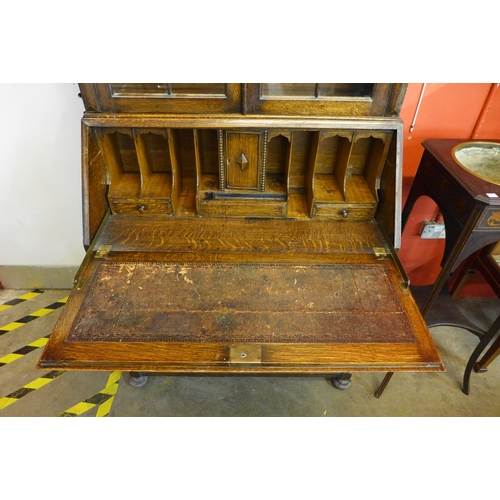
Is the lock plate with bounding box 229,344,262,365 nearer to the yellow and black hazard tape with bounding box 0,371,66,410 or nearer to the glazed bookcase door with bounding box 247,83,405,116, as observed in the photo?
the glazed bookcase door with bounding box 247,83,405,116

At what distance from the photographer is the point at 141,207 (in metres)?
1.57


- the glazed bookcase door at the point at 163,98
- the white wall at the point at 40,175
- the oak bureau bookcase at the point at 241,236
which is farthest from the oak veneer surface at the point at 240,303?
the white wall at the point at 40,175

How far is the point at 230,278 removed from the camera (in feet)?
4.53

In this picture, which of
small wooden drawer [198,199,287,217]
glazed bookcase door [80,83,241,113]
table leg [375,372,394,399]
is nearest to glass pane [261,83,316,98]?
glazed bookcase door [80,83,241,113]

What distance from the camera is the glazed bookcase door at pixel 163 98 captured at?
4.37ft

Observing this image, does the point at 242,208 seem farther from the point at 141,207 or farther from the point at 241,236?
the point at 141,207

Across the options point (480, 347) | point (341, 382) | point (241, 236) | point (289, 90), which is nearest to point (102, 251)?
point (241, 236)

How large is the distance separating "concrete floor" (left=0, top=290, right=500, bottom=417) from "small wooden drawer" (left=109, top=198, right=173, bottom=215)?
3.43ft

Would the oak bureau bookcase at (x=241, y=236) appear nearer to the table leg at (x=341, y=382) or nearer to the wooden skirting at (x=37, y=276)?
the table leg at (x=341, y=382)

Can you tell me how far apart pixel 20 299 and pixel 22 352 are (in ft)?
1.63

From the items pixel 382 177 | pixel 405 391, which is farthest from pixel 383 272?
pixel 405 391

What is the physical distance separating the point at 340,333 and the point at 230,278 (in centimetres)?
47

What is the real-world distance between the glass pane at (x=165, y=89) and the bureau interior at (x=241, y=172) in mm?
160

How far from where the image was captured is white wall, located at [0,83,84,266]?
170 centimetres
